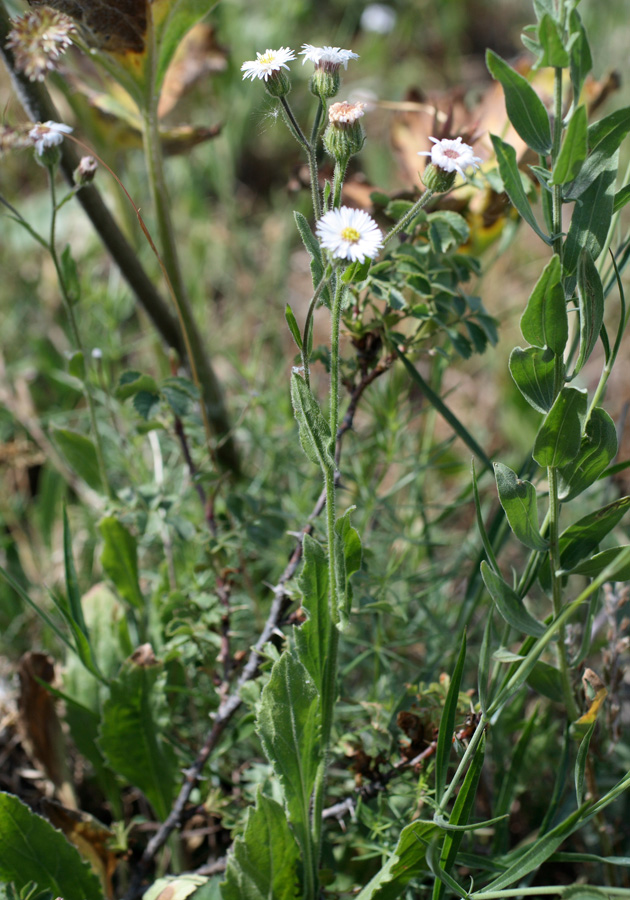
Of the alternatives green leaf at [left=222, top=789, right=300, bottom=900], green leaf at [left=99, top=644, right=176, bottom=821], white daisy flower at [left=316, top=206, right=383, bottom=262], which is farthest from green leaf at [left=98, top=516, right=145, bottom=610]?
white daisy flower at [left=316, top=206, right=383, bottom=262]

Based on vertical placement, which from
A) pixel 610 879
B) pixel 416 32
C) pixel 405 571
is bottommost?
pixel 610 879

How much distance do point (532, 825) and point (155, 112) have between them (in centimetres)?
138

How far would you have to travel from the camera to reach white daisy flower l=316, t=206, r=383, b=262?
708 millimetres

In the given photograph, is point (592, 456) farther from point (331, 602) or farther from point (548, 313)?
point (331, 602)

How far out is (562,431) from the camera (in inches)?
31.9

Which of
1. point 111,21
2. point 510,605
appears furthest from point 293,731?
point 111,21

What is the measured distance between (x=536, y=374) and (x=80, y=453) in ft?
2.73

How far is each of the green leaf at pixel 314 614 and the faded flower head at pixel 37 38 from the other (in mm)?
608

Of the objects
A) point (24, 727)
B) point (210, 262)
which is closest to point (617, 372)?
point (210, 262)

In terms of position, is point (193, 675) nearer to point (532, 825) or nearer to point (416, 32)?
point (532, 825)

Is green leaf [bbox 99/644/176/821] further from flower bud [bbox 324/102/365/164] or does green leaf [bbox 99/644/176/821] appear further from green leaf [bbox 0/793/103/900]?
flower bud [bbox 324/102/365/164]

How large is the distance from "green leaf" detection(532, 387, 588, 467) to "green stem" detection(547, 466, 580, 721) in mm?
24

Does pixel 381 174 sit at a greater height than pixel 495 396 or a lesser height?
greater

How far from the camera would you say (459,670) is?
84cm
